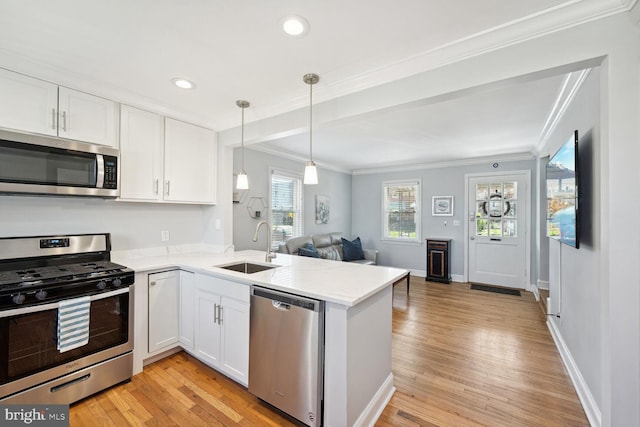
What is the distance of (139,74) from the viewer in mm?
2188

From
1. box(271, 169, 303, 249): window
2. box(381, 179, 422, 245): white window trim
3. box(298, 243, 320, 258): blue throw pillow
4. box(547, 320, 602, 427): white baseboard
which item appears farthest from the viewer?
box(381, 179, 422, 245): white window trim

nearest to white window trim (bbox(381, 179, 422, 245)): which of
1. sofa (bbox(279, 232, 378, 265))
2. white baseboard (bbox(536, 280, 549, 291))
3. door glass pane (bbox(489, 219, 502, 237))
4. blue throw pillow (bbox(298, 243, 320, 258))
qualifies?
sofa (bbox(279, 232, 378, 265))

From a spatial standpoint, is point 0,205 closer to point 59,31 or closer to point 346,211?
point 59,31

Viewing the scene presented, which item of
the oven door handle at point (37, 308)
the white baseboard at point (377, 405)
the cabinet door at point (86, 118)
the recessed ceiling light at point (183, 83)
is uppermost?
the recessed ceiling light at point (183, 83)

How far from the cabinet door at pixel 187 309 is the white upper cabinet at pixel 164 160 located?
0.91 metres

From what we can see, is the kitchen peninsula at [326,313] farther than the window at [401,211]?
No

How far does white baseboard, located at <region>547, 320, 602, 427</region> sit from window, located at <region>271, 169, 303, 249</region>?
372 cm

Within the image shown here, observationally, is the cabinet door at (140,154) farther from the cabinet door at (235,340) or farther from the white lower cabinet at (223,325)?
the cabinet door at (235,340)

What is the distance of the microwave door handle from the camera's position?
2.28m

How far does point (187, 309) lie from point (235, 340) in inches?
28.1

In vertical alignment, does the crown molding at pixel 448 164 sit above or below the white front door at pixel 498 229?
above

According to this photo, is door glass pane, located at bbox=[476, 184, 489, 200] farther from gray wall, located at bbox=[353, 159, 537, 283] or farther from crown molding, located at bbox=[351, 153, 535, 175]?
crown molding, located at bbox=[351, 153, 535, 175]

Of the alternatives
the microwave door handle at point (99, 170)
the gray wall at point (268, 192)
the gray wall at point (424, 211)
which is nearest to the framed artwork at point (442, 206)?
the gray wall at point (424, 211)

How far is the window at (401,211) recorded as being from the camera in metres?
6.10
